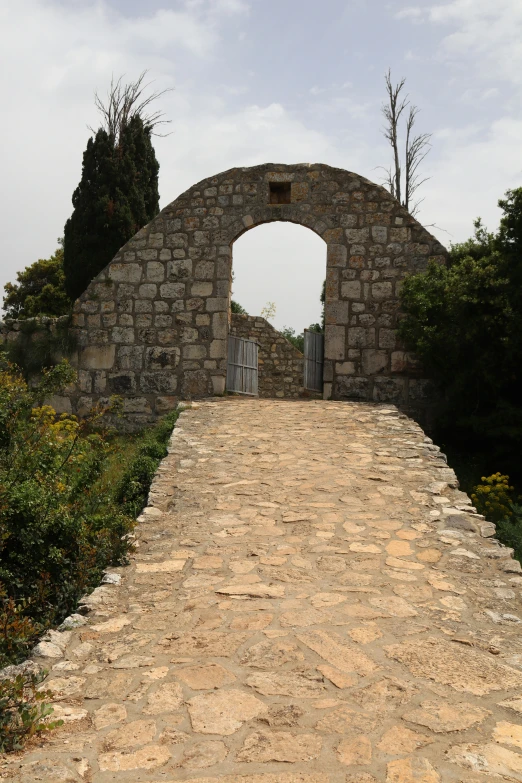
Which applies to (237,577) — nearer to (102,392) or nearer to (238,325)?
(102,392)

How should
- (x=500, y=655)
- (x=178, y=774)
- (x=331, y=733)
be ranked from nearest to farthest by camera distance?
(x=178, y=774) < (x=331, y=733) < (x=500, y=655)

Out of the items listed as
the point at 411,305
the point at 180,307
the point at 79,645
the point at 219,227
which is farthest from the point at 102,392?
the point at 79,645

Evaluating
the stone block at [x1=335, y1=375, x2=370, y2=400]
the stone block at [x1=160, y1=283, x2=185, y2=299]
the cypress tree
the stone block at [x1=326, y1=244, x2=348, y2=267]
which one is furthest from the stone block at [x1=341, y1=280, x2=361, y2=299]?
the cypress tree

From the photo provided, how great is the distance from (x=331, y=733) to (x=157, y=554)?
88.6 inches

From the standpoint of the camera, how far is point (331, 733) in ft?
8.27

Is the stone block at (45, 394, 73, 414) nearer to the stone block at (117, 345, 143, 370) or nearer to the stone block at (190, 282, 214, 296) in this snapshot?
the stone block at (117, 345, 143, 370)

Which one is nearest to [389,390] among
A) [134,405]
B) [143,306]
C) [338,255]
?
[338,255]

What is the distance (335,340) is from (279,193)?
2.55 meters

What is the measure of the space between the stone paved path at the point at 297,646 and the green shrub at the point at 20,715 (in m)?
0.07

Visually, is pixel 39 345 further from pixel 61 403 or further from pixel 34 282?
pixel 34 282

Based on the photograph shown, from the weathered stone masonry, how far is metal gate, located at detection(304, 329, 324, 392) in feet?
1.28

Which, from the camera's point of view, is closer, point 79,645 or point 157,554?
point 79,645

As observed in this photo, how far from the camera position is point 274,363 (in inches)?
636

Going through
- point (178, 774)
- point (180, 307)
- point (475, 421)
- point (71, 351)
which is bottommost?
point (178, 774)
